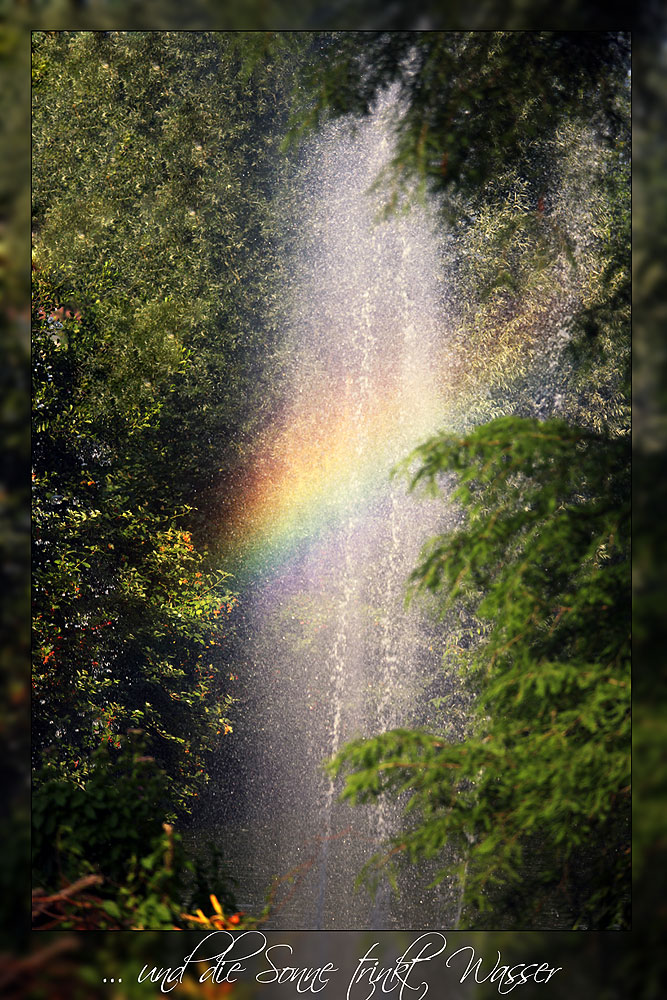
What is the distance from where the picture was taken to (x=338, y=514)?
732 centimetres

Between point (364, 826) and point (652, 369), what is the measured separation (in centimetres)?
→ 511

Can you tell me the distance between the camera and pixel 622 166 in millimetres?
6004

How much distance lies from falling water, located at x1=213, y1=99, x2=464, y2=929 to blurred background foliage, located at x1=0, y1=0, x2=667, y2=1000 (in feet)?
14.0

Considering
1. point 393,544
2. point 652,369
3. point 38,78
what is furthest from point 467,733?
point 38,78

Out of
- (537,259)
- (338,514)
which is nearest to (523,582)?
(537,259)

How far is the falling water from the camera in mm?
6918

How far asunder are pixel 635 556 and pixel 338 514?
487cm

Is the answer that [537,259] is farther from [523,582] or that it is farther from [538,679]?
[538,679]

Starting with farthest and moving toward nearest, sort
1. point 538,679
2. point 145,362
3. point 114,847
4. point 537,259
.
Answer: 1. point 145,362
2. point 537,259
3. point 114,847
4. point 538,679

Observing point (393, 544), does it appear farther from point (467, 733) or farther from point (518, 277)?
point (518, 277)

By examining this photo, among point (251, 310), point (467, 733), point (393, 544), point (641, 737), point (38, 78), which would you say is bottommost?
point (467, 733)

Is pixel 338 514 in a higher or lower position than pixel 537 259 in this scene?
lower

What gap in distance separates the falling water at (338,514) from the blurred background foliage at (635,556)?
4268 mm

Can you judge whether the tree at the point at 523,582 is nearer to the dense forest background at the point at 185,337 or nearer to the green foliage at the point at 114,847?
the green foliage at the point at 114,847
